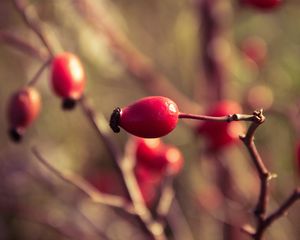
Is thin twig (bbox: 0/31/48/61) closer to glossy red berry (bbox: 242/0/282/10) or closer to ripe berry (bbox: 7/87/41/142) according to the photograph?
ripe berry (bbox: 7/87/41/142)

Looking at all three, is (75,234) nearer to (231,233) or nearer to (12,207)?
(12,207)

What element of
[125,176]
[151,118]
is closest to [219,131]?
[125,176]

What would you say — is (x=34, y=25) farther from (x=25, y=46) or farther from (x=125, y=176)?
(x=125, y=176)

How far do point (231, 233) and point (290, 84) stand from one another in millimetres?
1659

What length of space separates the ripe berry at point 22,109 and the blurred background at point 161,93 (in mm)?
273

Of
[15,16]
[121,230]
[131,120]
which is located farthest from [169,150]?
[15,16]

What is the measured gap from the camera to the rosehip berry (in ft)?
4.68

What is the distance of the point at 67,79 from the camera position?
195cm

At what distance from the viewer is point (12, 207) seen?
8.34 ft

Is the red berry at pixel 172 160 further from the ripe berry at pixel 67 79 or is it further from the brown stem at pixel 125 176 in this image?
the ripe berry at pixel 67 79

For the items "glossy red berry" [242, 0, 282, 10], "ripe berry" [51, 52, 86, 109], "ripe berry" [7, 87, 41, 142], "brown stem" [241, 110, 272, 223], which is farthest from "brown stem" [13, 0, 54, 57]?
"glossy red berry" [242, 0, 282, 10]

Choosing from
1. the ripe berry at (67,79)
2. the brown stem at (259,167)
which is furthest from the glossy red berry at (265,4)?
the brown stem at (259,167)

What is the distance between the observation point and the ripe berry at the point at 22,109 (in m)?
2.01

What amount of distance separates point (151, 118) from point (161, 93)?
5.26 ft
